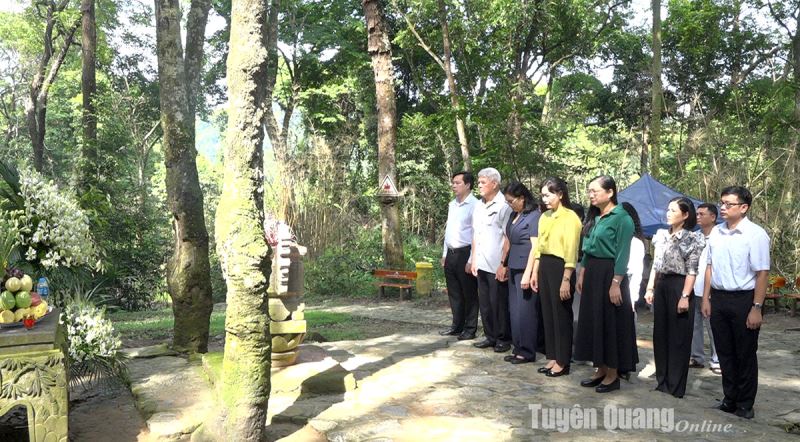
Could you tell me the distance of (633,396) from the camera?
5.01 metres

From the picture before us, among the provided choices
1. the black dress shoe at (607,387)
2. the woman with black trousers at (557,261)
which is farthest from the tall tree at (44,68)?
the black dress shoe at (607,387)

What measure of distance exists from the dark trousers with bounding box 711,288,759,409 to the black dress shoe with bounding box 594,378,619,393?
32.7 inches

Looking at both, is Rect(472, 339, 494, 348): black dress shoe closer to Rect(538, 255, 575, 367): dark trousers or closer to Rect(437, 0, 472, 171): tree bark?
Rect(538, 255, 575, 367): dark trousers

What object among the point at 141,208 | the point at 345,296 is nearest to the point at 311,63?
the point at 141,208

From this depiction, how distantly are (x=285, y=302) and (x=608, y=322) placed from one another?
274 centimetres

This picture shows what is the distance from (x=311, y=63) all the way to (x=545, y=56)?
320 inches

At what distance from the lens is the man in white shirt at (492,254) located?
646 cm

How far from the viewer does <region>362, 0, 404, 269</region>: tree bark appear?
38.8 feet

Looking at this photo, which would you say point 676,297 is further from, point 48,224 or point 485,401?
point 48,224

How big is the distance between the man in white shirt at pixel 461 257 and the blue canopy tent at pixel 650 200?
14.6 feet

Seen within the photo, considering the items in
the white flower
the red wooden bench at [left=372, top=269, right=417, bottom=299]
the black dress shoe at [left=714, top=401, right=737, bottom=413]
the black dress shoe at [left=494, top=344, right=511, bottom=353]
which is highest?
→ the white flower

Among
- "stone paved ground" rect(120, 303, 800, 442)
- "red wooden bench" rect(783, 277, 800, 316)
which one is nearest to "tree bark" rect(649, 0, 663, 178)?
"red wooden bench" rect(783, 277, 800, 316)

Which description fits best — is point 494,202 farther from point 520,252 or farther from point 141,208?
point 141,208

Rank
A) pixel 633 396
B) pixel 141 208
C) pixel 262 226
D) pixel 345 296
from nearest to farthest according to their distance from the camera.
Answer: pixel 262 226
pixel 633 396
pixel 345 296
pixel 141 208
